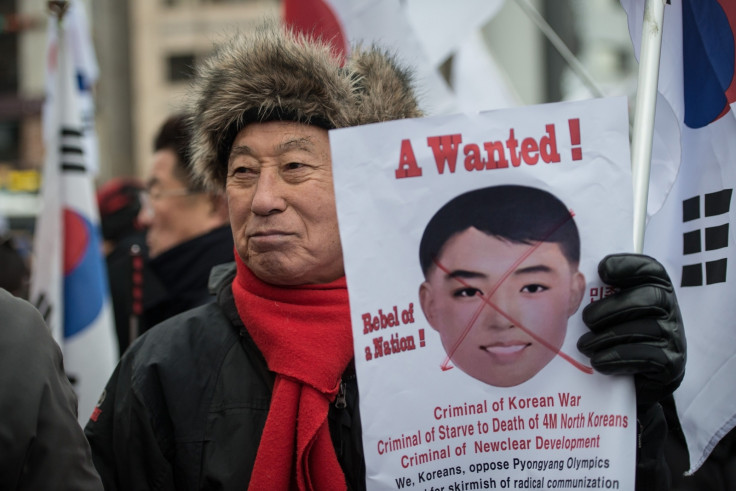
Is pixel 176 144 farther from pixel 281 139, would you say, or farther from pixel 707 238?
pixel 707 238

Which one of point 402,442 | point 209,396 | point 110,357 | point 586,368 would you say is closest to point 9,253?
point 110,357

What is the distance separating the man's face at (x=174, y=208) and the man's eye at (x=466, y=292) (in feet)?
6.93

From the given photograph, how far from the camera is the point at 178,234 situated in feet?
12.2

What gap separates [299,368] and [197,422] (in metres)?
0.27

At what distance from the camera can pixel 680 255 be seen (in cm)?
201

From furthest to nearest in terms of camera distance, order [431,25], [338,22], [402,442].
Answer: [431,25]
[338,22]
[402,442]

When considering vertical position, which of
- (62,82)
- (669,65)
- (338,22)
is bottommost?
(669,65)

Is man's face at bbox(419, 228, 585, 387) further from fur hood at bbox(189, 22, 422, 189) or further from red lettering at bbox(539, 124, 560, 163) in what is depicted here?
fur hood at bbox(189, 22, 422, 189)

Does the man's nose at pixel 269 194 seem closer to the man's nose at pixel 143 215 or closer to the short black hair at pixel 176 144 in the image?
the short black hair at pixel 176 144

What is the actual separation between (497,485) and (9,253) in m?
2.41

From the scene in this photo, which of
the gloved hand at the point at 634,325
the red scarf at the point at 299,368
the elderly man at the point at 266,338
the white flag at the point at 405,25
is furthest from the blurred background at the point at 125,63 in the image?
the gloved hand at the point at 634,325

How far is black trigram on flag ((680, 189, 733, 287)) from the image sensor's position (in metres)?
1.95

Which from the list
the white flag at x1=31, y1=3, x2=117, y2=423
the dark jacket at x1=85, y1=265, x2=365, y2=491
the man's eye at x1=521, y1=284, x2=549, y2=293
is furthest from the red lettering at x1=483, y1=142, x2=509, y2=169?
the white flag at x1=31, y1=3, x2=117, y2=423

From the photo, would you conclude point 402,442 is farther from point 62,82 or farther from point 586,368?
point 62,82
